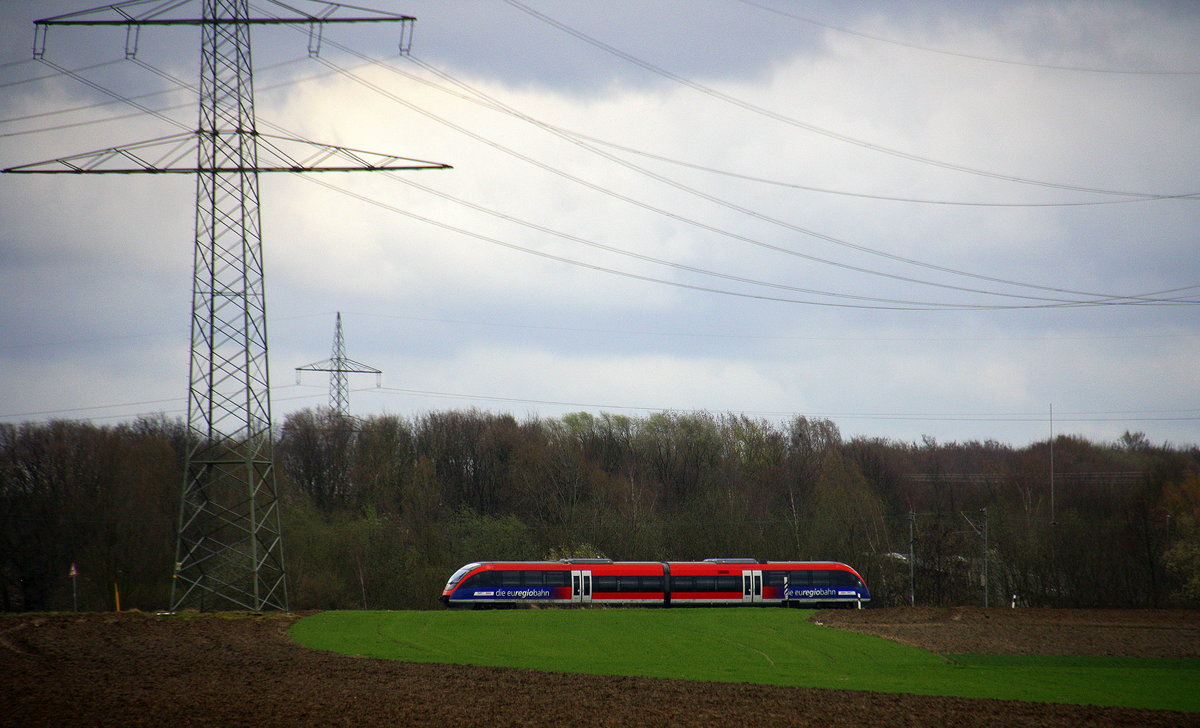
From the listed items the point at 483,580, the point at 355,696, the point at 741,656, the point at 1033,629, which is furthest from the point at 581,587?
the point at 355,696

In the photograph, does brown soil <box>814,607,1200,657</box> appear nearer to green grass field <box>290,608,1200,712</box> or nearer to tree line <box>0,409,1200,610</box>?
green grass field <box>290,608,1200,712</box>

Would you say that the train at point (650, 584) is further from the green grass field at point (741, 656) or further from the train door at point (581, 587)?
the green grass field at point (741, 656)

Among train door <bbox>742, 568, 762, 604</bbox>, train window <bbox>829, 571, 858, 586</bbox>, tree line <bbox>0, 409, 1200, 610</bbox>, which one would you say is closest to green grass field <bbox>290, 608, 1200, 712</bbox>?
train door <bbox>742, 568, 762, 604</bbox>

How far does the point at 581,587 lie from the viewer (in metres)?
54.4

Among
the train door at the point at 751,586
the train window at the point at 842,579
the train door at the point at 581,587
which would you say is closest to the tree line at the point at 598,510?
the train window at the point at 842,579

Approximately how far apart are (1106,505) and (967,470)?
3342cm

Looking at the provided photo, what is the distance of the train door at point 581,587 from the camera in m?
54.2

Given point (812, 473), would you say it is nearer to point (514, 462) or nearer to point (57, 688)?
point (514, 462)

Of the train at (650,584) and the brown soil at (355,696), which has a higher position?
the brown soil at (355,696)

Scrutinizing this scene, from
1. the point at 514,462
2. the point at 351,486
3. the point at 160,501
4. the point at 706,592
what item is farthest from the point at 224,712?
the point at 514,462

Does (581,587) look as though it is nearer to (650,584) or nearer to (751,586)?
(650,584)

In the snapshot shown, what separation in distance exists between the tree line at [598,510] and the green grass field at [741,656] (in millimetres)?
19999

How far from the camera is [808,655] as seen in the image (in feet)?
114

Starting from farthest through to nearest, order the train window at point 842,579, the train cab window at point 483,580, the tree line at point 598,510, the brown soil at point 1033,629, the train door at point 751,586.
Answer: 1. the tree line at point 598,510
2. the train window at point 842,579
3. the train door at point 751,586
4. the train cab window at point 483,580
5. the brown soil at point 1033,629
